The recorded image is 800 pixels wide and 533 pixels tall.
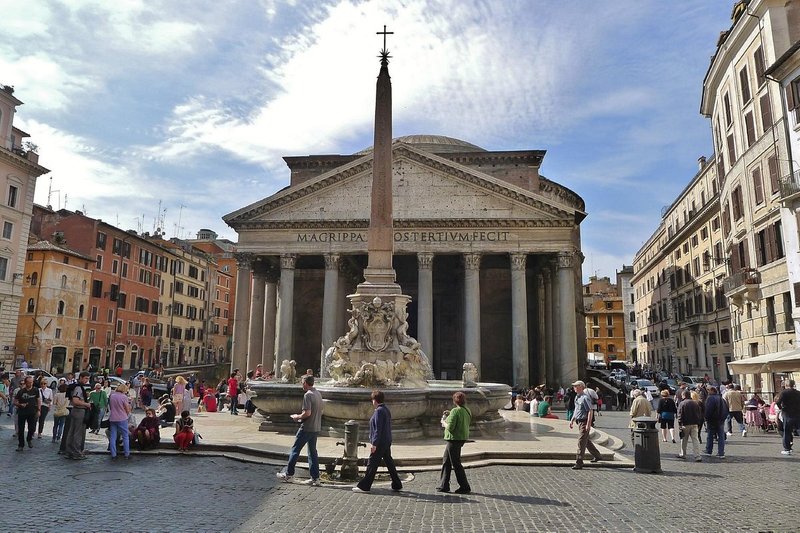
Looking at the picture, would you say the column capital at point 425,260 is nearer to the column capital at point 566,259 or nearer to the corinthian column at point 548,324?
the column capital at point 566,259

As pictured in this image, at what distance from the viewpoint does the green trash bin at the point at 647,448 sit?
8602 millimetres

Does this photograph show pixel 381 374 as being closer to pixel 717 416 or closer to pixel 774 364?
pixel 717 416

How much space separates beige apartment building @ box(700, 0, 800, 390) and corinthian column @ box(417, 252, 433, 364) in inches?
552

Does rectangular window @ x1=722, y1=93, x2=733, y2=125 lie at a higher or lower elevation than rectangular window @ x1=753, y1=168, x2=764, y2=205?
higher

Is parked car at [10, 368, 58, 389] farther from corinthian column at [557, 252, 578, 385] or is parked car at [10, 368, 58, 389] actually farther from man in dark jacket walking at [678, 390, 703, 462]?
corinthian column at [557, 252, 578, 385]

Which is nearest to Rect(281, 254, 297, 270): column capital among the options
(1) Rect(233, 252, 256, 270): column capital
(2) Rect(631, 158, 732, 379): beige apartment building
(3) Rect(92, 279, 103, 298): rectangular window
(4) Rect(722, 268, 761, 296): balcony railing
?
(1) Rect(233, 252, 256, 270): column capital

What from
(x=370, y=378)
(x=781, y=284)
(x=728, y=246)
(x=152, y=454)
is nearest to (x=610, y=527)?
(x=370, y=378)

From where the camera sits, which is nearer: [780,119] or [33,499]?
[33,499]

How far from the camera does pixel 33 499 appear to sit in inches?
259

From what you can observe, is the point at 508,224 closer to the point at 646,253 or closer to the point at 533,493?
the point at 533,493

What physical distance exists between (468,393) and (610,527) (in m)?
5.70

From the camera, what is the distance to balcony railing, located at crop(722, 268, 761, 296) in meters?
22.9

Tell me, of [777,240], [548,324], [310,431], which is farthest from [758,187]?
[310,431]

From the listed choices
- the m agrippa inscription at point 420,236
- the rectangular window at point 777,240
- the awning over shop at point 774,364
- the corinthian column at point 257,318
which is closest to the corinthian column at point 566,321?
the m agrippa inscription at point 420,236
